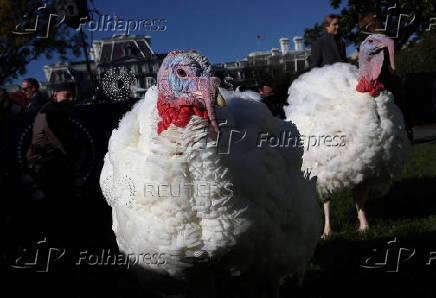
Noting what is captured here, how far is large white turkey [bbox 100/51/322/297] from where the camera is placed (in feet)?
8.11

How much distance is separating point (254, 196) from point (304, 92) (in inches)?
112

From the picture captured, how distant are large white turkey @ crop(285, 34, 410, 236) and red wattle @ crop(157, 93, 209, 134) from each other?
249 cm

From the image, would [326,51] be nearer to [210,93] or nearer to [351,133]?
[351,133]

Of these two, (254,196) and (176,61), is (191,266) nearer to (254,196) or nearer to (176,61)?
(254,196)

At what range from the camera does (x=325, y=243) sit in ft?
15.3

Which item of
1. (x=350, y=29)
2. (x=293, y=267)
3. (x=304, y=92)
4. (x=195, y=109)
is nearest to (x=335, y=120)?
(x=304, y=92)

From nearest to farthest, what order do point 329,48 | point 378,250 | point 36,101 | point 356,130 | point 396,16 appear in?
point 378,250 < point 356,130 < point 329,48 < point 36,101 < point 396,16

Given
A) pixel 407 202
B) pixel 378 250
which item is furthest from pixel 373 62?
pixel 407 202

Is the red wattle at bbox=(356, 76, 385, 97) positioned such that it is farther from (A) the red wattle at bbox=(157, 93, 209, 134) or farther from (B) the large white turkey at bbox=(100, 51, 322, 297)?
(A) the red wattle at bbox=(157, 93, 209, 134)

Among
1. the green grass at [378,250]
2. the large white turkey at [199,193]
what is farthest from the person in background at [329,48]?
the large white turkey at [199,193]

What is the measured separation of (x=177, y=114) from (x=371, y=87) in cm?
288

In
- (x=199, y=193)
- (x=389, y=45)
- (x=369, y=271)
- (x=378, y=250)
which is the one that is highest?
(x=389, y=45)

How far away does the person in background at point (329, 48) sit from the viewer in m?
6.22

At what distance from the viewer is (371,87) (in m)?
4.60
